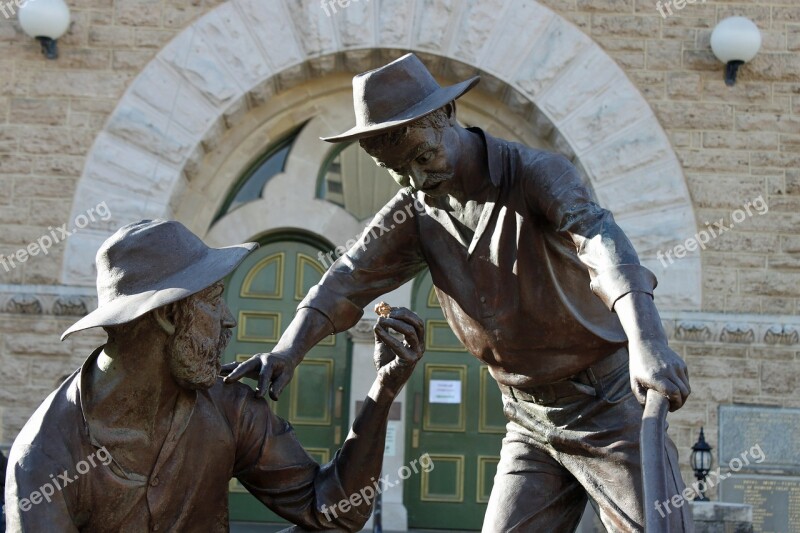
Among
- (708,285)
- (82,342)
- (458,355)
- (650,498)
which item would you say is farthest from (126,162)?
(650,498)

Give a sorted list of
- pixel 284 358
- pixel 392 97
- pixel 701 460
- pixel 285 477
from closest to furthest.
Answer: pixel 285 477 → pixel 392 97 → pixel 284 358 → pixel 701 460

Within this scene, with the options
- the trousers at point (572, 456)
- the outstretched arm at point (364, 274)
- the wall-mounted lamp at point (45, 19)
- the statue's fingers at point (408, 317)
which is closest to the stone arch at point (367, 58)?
the wall-mounted lamp at point (45, 19)

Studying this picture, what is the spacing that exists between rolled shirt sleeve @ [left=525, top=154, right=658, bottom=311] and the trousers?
449 mm

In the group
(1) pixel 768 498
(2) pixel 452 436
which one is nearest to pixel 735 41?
(1) pixel 768 498

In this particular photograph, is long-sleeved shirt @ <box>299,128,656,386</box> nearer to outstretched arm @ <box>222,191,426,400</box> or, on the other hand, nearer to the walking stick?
outstretched arm @ <box>222,191,426,400</box>

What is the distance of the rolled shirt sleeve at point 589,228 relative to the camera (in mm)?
3219

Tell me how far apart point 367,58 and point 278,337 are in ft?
8.15

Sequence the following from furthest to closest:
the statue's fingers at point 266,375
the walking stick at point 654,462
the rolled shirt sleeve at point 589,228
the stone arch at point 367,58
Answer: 1. the stone arch at point 367,58
2. the statue's fingers at point 266,375
3. the rolled shirt sleeve at point 589,228
4. the walking stick at point 654,462

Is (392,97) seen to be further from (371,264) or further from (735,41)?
(735,41)

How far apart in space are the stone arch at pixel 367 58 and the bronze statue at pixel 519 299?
5779 mm

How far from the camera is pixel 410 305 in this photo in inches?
399

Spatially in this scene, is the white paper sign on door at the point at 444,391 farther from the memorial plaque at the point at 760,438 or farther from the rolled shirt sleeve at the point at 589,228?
the rolled shirt sleeve at the point at 589,228

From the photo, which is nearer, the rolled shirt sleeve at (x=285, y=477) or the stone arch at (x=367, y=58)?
the rolled shirt sleeve at (x=285, y=477)

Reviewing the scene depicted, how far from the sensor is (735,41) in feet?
30.9
